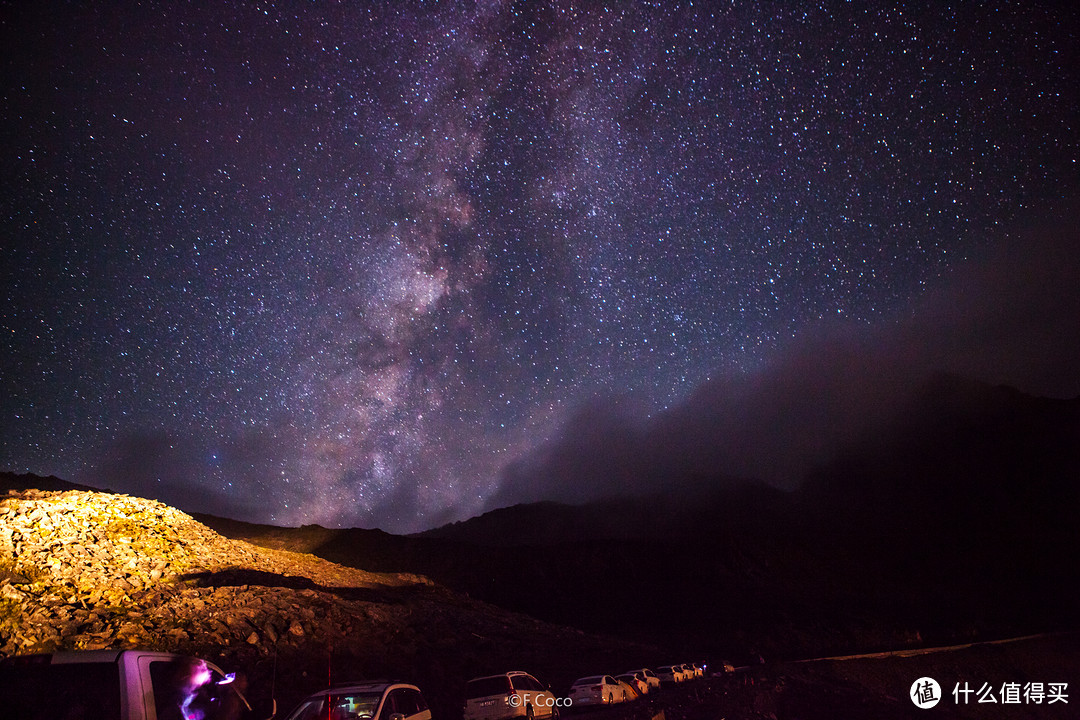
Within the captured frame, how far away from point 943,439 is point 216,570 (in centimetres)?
22079

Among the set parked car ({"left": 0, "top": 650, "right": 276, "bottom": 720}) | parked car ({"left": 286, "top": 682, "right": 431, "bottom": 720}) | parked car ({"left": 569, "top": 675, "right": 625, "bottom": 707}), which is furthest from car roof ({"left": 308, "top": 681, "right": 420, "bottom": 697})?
parked car ({"left": 569, "top": 675, "right": 625, "bottom": 707})

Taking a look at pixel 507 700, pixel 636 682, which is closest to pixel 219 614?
pixel 507 700

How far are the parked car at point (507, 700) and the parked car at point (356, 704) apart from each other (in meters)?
5.30

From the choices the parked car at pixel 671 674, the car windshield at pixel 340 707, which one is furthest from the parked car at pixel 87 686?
the parked car at pixel 671 674

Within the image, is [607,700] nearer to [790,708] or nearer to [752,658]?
[790,708]

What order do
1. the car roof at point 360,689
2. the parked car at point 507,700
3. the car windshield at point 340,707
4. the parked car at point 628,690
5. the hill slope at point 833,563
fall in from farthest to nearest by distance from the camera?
the hill slope at point 833,563, the parked car at point 628,690, the parked car at point 507,700, the car roof at point 360,689, the car windshield at point 340,707

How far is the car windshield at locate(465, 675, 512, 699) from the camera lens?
1467 cm

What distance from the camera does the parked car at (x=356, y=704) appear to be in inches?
350

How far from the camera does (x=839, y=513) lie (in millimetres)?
168875

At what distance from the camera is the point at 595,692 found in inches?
778

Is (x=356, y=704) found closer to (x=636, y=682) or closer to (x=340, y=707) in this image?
(x=340, y=707)

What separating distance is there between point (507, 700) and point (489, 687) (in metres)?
0.79

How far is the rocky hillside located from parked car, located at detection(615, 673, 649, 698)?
4886mm

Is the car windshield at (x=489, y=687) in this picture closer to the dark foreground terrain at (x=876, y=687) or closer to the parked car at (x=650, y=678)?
the dark foreground terrain at (x=876, y=687)
